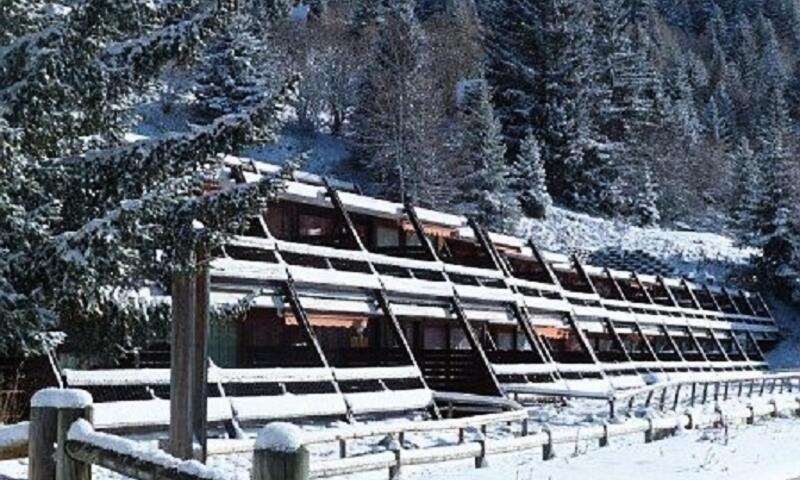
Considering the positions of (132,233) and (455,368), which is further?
(455,368)

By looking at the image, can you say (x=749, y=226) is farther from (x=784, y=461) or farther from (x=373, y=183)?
(x=784, y=461)

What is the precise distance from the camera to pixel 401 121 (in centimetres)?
6512

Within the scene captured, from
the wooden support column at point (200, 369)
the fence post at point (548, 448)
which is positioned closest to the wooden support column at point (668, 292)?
the fence post at point (548, 448)

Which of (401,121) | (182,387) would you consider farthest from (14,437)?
(401,121)

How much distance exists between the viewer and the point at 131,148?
11672 millimetres

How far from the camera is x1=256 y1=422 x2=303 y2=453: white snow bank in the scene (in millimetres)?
4551

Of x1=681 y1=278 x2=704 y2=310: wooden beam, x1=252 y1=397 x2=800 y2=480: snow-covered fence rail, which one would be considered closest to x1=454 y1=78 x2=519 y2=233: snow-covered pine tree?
x1=681 y1=278 x2=704 y2=310: wooden beam

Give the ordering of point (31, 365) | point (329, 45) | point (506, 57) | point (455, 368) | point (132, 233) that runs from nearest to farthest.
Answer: point (132, 233) → point (31, 365) → point (455, 368) → point (506, 57) → point (329, 45)

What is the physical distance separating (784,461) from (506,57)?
2707 inches

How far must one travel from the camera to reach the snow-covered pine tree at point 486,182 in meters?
55.9

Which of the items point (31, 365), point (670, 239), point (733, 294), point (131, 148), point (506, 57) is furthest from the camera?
point (506, 57)

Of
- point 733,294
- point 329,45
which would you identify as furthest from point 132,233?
point 329,45

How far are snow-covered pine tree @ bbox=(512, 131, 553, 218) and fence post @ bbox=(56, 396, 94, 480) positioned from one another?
5708cm

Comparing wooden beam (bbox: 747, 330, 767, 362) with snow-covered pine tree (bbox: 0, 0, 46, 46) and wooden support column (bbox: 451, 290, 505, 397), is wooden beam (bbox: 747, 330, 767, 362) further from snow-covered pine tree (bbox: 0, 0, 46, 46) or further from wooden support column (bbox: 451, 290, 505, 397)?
snow-covered pine tree (bbox: 0, 0, 46, 46)
